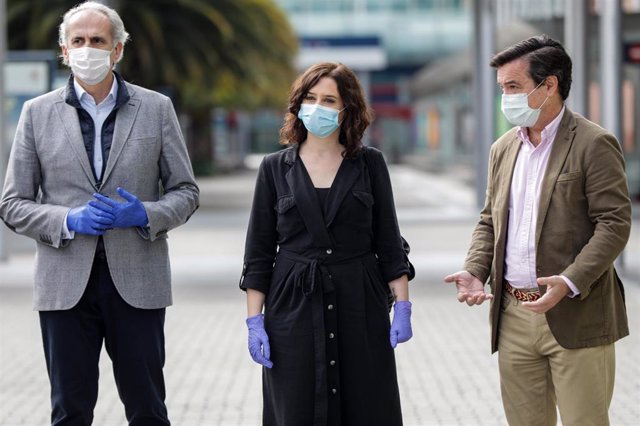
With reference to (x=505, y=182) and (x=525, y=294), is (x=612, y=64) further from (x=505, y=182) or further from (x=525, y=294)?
(x=525, y=294)

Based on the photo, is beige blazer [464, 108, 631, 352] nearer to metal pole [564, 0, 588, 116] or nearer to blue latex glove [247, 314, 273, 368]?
blue latex glove [247, 314, 273, 368]

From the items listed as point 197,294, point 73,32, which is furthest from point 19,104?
point 73,32

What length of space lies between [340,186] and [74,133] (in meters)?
1.00

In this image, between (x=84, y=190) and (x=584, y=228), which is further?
(x=84, y=190)

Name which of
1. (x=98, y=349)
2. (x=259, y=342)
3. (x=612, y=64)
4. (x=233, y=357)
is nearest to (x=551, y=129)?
(x=259, y=342)

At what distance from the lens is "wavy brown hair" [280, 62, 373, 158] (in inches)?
179

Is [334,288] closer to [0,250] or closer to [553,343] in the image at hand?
[553,343]

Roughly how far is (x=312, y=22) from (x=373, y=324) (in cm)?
8042

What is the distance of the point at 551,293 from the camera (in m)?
4.22

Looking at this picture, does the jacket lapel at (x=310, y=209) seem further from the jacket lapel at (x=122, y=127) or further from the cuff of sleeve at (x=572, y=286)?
the cuff of sleeve at (x=572, y=286)

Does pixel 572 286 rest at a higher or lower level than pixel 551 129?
lower

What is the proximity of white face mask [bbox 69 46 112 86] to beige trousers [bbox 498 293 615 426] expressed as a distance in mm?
1670

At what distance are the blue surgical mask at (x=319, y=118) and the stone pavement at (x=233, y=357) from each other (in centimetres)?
288

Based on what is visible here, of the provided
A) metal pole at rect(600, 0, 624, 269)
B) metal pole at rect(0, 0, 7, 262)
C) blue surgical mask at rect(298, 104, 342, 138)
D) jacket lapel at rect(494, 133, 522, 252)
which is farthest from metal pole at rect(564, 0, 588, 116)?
blue surgical mask at rect(298, 104, 342, 138)
